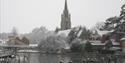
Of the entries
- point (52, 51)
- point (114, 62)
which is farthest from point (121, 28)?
point (52, 51)

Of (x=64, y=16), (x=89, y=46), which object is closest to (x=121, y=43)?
(x=89, y=46)

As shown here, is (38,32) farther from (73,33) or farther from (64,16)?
(73,33)

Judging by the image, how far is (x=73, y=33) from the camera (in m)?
75.2

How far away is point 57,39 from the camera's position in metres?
74.7

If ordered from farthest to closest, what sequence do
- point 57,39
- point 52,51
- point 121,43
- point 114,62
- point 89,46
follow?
point 57,39 → point 52,51 → point 121,43 → point 89,46 → point 114,62

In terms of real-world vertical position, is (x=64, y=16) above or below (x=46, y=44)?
above

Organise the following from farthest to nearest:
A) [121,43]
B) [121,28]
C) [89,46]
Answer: [121,43]
[89,46]
[121,28]

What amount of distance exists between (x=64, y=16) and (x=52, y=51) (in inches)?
1821

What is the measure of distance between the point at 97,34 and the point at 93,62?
48.6 m

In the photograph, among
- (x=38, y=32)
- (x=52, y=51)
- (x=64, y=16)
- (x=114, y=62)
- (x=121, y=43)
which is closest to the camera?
(x=114, y=62)

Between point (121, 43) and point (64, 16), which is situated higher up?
point (64, 16)

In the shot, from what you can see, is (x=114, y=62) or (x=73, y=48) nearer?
(x=114, y=62)

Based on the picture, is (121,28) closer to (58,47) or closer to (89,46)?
(89,46)

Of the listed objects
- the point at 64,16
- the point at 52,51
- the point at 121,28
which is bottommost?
the point at 52,51
